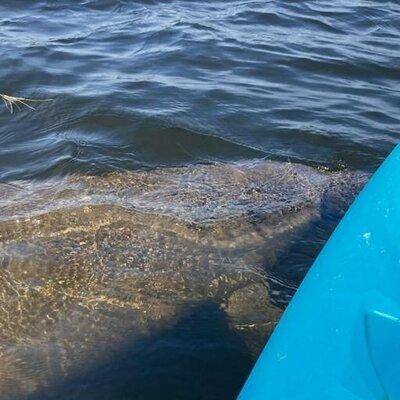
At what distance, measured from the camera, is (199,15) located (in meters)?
8.33

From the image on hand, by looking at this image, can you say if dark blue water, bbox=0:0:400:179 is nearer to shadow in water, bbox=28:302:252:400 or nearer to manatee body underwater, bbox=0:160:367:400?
manatee body underwater, bbox=0:160:367:400

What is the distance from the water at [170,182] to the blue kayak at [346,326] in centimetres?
71

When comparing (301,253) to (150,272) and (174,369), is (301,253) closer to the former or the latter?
(150,272)

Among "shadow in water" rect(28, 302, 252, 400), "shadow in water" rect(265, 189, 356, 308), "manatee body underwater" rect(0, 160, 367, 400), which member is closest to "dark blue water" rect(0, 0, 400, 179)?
"manatee body underwater" rect(0, 160, 367, 400)

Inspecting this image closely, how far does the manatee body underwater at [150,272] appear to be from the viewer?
262 centimetres

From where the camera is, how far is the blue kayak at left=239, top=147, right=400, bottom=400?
70.4 inches

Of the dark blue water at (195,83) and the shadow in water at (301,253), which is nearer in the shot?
the shadow in water at (301,253)

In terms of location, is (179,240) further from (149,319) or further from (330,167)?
(330,167)

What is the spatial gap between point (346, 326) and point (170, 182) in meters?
2.43

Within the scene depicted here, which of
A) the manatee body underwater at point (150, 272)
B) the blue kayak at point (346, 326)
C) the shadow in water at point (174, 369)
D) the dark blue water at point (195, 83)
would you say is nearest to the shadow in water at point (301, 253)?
the manatee body underwater at point (150, 272)

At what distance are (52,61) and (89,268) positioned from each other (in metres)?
3.99

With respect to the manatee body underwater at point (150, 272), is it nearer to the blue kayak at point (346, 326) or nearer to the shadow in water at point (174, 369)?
the shadow in water at point (174, 369)

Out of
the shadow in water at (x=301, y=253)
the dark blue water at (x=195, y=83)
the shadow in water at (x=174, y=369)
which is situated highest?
the dark blue water at (x=195, y=83)

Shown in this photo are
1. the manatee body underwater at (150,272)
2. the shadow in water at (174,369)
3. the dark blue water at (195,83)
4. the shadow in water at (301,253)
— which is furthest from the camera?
the dark blue water at (195,83)
